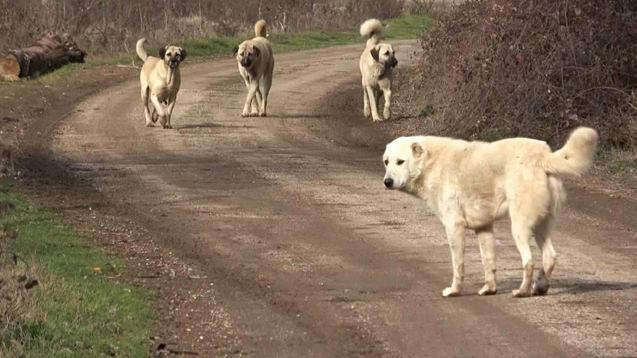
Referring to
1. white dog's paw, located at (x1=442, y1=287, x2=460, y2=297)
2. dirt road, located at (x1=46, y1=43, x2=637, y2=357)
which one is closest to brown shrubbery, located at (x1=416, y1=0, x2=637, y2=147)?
dirt road, located at (x1=46, y1=43, x2=637, y2=357)

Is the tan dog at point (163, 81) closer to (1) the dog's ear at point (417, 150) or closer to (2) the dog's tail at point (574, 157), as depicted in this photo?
(1) the dog's ear at point (417, 150)

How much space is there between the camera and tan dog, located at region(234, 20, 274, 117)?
81.3 ft

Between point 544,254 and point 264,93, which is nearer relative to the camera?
point 544,254

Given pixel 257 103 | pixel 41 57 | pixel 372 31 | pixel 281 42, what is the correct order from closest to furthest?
pixel 372 31 < pixel 257 103 < pixel 41 57 < pixel 281 42

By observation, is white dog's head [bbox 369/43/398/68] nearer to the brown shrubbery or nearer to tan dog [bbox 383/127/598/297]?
the brown shrubbery

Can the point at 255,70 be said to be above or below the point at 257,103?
above

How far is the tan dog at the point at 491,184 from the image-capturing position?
32.7 feet

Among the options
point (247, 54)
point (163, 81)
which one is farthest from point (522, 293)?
point (247, 54)

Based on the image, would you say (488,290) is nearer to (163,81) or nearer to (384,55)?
(163,81)

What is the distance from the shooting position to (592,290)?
10.6m

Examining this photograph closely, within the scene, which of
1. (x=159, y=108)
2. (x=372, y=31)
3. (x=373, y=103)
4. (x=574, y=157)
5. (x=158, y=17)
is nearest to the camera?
(x=574, y=157)

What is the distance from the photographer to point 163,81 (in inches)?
881

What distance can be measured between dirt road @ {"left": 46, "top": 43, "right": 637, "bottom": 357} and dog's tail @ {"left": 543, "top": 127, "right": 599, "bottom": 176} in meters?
1.00

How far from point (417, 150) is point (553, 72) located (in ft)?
35.1
